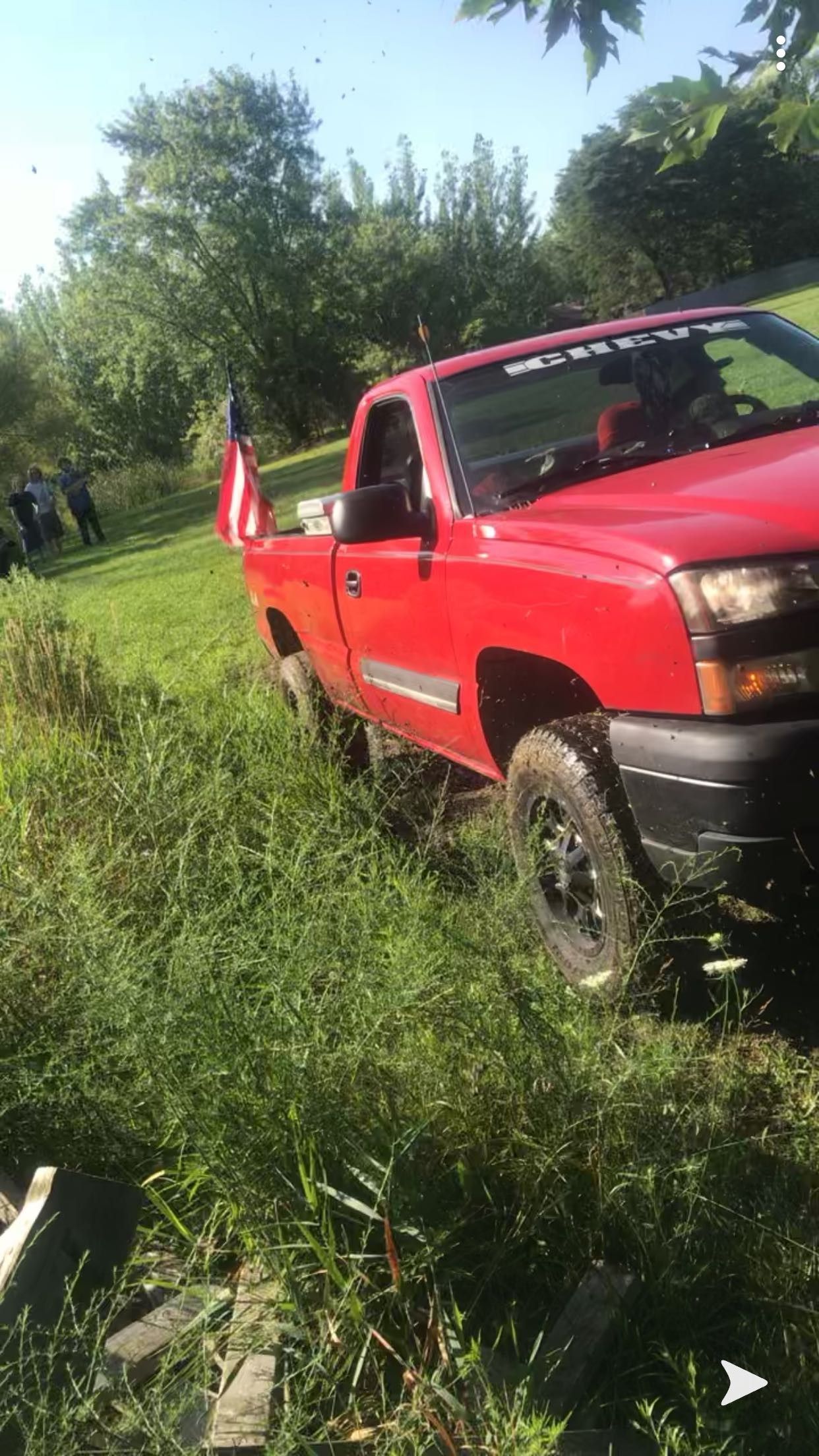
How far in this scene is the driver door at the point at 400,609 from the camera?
3789mm

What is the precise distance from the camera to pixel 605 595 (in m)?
2.69

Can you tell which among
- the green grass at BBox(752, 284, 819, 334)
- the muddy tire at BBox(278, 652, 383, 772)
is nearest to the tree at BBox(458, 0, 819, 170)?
the muddy tire at BBox(278, 652, 383, 772)

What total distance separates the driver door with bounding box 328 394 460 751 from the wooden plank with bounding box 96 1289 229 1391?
6.96 feet

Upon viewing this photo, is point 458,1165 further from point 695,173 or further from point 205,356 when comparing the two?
point 205,356

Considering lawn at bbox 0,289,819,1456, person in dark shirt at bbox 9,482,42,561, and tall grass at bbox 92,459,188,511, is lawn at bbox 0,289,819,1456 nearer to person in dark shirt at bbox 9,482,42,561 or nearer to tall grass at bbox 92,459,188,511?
person in dark shirt at bbox 9,482,42,561

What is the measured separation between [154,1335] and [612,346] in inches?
138

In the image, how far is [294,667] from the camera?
5867 millimetres

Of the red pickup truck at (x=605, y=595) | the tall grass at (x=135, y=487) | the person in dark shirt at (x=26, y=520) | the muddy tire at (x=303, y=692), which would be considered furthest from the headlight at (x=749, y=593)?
the tall grass at (x=135, y=487)

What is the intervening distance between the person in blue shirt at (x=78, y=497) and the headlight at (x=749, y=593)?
2271 cm

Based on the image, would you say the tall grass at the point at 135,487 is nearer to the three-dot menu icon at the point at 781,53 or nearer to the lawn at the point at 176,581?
the lawn at the point at 176,581

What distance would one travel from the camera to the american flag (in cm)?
816

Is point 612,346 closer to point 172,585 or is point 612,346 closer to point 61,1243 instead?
point 61,1243

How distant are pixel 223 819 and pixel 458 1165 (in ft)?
7.15

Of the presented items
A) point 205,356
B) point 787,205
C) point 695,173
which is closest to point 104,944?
point 695,173
